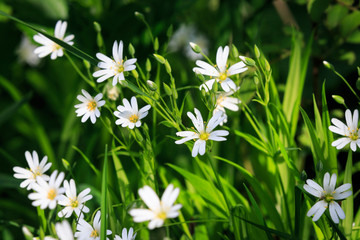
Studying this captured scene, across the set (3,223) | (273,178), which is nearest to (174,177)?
(273,178)

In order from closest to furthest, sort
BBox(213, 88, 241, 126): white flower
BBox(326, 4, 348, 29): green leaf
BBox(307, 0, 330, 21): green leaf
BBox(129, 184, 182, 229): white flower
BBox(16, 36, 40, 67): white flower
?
BBox(129, 184, 182, 229): white flower
BBox(213, 88, 241, 126): white flower
BBox(307, 0, 330, 21): green leaf
BBox(326, 4, 348, 29): green leaf
BBox(16, 36, 40, 67): white flower

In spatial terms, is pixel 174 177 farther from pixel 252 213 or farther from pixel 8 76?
pixel 8 76

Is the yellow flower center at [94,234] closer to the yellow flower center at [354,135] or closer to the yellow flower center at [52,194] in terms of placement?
the yellow flower center at [52,194]

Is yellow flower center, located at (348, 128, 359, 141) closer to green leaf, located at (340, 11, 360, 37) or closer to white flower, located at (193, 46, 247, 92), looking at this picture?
white flower, located at (193, 46, 247, 92)

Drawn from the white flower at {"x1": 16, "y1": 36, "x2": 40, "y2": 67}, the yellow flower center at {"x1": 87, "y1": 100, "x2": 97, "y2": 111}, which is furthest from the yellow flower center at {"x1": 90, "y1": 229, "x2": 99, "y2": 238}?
the white flower at {"x1": 16, "y1": 36, "x2": 40, "y2": 67}

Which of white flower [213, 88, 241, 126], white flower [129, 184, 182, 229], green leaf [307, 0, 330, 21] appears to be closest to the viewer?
white flower [129, 184, 182, 229]
